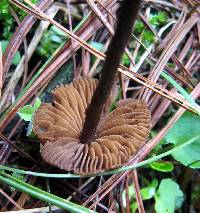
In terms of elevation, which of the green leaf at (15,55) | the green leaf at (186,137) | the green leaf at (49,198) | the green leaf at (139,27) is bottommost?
the green leaf at (49,198)

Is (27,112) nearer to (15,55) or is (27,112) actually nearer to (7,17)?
(15,55)

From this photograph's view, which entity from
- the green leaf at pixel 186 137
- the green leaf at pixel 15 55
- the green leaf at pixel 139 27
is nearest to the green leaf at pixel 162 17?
the green leaf at pixel 139 27

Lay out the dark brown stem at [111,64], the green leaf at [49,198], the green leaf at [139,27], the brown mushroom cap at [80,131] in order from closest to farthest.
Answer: the dark brown stem at [111,64] → the green leaf at [49,198] → the brown mushroom cap at [80,131] → the green leaf at [139,27]

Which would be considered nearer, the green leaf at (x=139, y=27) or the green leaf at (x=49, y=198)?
the green leaf at (x=49, y=198)

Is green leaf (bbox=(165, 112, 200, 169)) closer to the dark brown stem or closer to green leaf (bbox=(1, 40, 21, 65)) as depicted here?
the dark brown stem

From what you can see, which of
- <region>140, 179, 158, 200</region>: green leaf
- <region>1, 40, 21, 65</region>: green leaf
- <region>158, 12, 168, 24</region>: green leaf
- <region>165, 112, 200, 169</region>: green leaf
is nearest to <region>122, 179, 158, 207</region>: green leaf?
<region>140, 179, 158, 200</region>: green leaf

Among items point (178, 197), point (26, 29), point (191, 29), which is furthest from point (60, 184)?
point (191, 29)

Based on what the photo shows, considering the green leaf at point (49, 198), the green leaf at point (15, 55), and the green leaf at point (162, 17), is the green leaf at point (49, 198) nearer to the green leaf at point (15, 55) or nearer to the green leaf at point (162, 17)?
the green leaf at point (15, 55)

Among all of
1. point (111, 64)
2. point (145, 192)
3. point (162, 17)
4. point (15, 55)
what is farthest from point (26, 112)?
A: point (162, 17)
